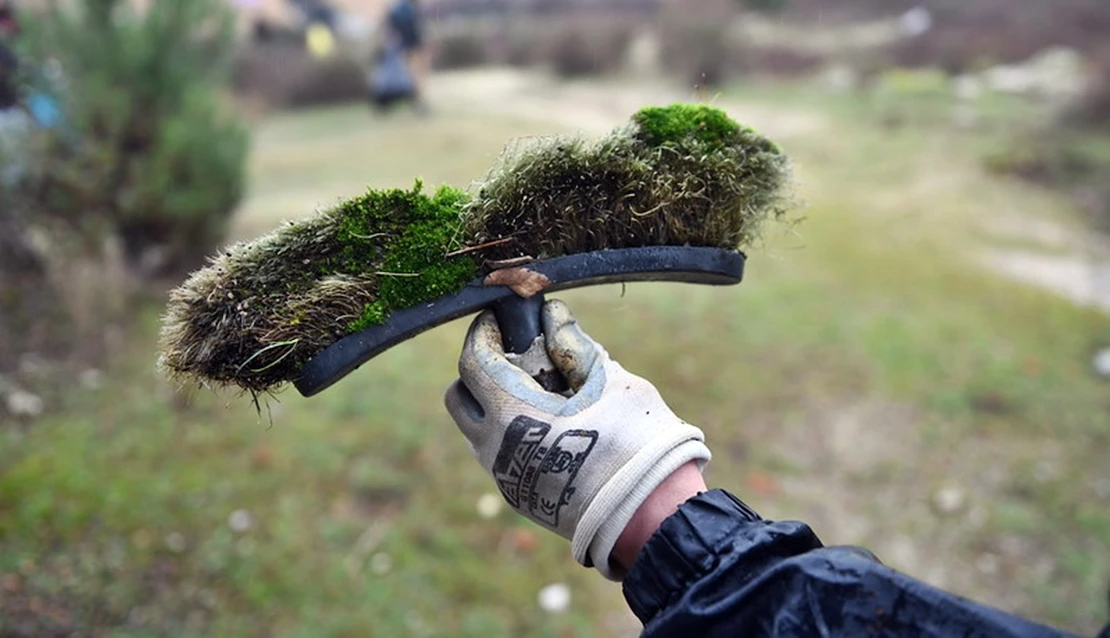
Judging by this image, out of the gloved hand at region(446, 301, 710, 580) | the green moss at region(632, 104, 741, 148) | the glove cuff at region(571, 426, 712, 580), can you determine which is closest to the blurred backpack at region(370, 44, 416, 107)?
the green moss at region(632, 104, 741, 148)

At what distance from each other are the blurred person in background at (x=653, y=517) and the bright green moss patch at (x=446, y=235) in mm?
205

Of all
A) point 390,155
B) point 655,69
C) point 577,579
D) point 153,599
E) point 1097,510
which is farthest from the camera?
point 655,69

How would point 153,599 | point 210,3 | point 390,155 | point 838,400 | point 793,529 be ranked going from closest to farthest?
1. point 793,529
2. point 153,599
3. point 838,400
4. point 210,3
5. point 390,155

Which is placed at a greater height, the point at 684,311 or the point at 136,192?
the point at 136,192

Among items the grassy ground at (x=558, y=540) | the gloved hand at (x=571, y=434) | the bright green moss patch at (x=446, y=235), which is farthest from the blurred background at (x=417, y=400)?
the gloved hand at (x=571, y=434)

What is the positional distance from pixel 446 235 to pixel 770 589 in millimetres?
1036

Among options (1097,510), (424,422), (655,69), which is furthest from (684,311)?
(655,69)

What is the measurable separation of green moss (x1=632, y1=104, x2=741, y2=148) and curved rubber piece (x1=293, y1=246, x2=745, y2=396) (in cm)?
30

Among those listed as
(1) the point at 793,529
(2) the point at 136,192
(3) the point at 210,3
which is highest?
(3) the point at 210,3

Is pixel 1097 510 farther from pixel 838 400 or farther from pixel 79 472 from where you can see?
pixel 79 472

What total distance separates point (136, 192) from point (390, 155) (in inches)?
188

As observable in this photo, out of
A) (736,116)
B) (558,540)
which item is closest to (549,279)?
(558,540)

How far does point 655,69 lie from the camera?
1645cm

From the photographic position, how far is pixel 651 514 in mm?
1540
